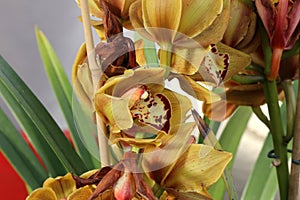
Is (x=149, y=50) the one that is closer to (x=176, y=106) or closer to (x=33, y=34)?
(x=176, y=106)

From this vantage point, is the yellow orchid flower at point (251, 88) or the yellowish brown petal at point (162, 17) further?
the yellow orchid flower at point (251, 88)

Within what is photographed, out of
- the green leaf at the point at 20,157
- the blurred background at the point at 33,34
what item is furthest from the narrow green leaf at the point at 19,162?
the blurred background at the point at 33,34

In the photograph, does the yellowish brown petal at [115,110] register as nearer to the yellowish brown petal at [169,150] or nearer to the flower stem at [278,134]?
the yellowish brown petal at [169,150]

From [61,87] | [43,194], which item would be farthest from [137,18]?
[61,87]

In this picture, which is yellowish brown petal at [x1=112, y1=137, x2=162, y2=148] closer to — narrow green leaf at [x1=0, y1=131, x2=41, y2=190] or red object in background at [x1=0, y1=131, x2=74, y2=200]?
narrow green leaf at [x1=0, y1=131, x2=41, y2=190]

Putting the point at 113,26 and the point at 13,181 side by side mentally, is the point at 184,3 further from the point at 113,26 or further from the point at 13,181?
the point at 13,181

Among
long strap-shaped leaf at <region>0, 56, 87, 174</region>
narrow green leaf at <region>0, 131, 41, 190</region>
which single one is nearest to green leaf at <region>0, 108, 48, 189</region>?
narrow green leaf at <region>0, 131, 41, 190</region>

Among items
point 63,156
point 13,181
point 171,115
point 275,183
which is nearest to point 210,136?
point 171,115
